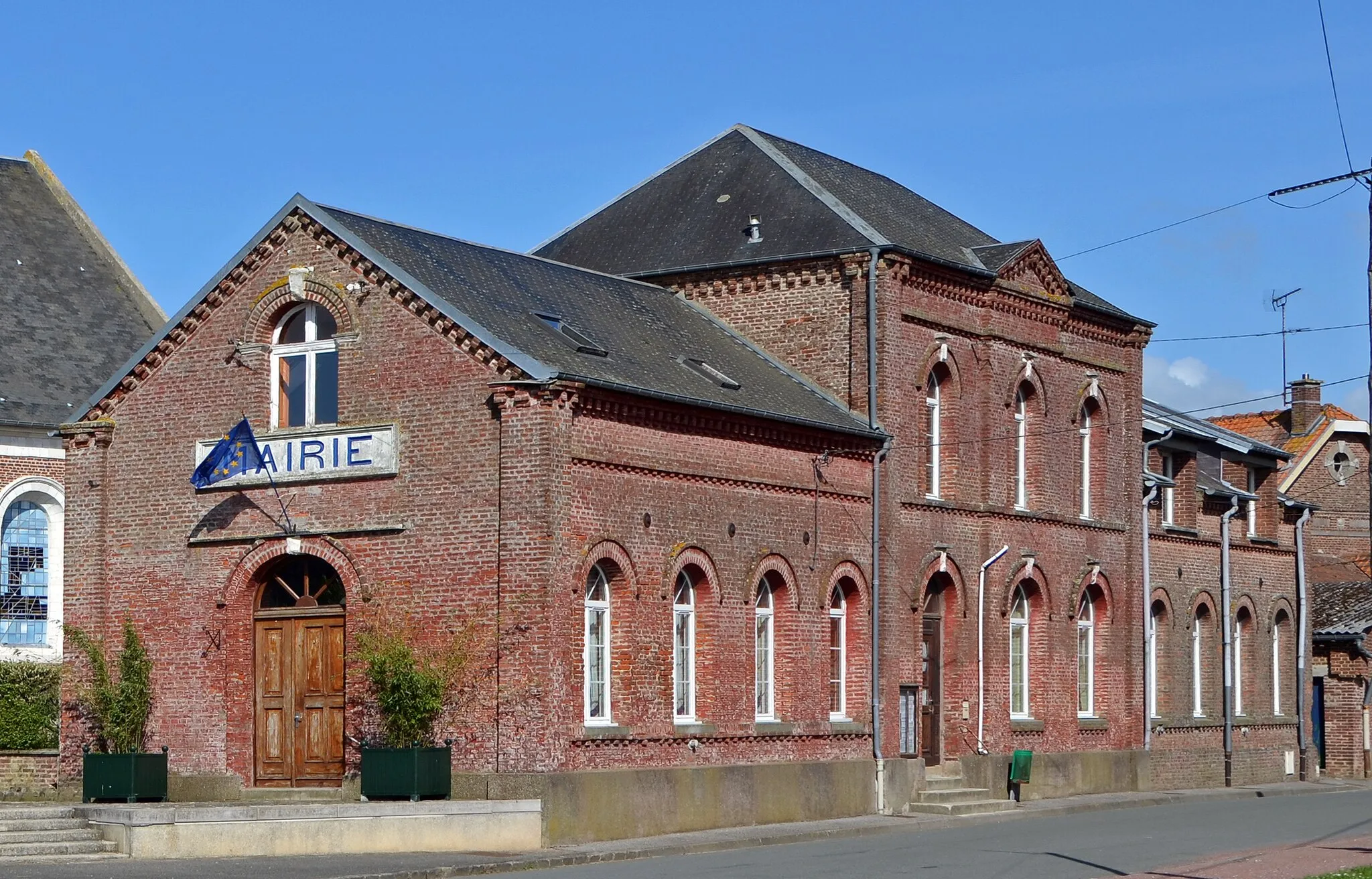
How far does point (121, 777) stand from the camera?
25.4 metres

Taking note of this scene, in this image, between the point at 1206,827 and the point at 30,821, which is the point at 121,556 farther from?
the point at 1206,827

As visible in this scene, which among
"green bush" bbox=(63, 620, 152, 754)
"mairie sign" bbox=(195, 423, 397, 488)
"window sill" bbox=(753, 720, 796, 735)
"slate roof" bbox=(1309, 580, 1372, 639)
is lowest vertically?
"window sill" bbox=(753, 720, 796, 735)

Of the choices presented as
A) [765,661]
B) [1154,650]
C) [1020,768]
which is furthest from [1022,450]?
[765,661]

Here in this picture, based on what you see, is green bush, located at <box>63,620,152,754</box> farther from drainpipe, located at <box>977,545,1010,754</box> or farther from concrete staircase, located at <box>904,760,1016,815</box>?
drainpipe, located at <box>977,545,1010,754</box>

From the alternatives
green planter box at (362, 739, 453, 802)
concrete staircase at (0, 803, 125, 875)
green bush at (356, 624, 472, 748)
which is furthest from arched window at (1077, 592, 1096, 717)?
concrete staircase at (0, 803, 125, 875)

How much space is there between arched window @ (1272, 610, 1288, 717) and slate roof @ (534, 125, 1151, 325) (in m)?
9.39

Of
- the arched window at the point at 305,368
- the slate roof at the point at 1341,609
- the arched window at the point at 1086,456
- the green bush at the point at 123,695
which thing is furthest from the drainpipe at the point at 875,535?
the slate roof at the point at 1341,609

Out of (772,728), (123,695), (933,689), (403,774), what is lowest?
(403,774)

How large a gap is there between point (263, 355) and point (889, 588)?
1006 centimetres

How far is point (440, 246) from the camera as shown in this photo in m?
28.1

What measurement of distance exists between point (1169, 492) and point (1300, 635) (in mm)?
6202

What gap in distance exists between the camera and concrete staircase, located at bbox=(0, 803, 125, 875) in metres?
22.5

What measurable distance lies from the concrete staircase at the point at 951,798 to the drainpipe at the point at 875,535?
98cm

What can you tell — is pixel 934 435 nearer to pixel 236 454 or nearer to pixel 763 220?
pixel 763 220
